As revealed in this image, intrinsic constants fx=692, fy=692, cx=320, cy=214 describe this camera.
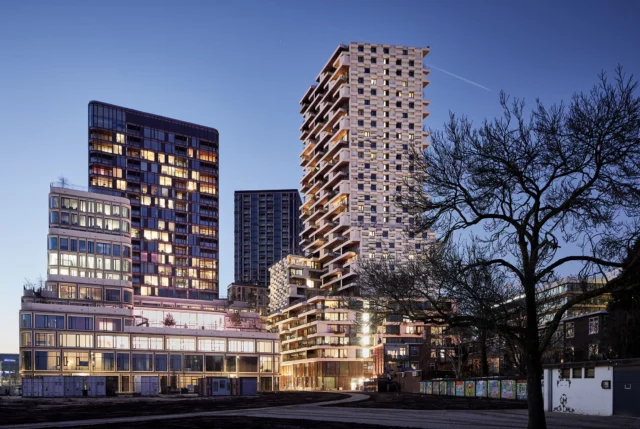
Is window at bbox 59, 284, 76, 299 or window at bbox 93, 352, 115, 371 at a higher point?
window at bbox 59, 284, 76, 299

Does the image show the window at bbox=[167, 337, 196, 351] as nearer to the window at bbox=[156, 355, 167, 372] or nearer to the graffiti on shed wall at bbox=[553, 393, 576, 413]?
the window at bbox=[156, 355, 167, 372]

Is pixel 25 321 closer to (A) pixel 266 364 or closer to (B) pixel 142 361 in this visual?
(B) pixel 142 361

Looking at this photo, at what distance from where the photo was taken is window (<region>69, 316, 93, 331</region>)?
124 metres

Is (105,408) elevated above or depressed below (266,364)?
above

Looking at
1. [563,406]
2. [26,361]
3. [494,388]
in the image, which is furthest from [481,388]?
[26,361]

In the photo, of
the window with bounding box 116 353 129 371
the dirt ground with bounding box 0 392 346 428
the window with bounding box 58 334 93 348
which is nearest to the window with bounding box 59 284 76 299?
the window with bounding box 58 334 93 348

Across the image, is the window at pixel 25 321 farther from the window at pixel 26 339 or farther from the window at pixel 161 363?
the window at pixel 161 363

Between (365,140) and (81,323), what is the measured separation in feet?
268

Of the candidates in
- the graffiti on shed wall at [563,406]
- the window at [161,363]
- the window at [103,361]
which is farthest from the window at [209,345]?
the graffiti on shed wall at [563,406]

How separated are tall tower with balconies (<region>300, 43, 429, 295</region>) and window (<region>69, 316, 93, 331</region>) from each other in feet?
204

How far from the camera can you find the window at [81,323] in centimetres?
12350

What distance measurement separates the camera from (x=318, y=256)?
185m

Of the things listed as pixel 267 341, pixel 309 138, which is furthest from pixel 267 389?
pixel 309 138

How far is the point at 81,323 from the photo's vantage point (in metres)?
124
